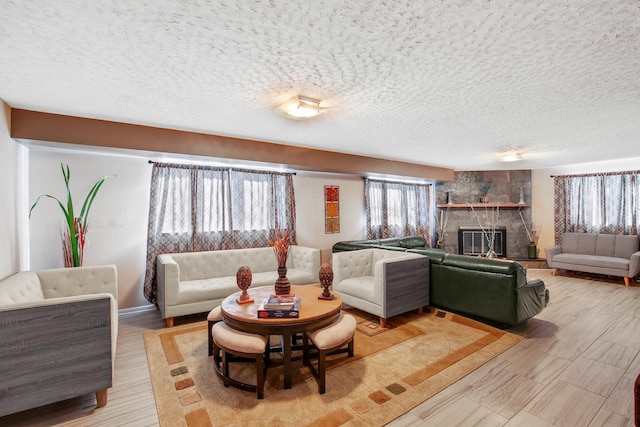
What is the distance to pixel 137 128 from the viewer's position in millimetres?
3561

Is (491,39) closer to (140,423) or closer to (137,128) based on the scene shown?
(140,423)

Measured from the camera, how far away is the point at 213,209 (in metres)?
4.74

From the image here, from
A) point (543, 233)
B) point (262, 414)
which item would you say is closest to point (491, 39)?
point (262, 414)

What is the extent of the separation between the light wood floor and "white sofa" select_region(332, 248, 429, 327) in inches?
43.8

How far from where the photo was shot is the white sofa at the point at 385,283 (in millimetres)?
3475

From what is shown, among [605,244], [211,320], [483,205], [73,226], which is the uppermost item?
[483,205]

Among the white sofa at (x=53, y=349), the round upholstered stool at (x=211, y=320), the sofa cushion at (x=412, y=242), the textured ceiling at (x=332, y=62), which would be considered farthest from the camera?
the sofa cushion at (x=412, y=242)

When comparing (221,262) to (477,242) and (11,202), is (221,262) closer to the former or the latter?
(11,202)

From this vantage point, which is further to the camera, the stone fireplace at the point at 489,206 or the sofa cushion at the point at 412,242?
the stone fireplace at the point at 489,206

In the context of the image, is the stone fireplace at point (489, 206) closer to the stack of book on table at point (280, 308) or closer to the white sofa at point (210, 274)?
the white sofa at point (210, 274)

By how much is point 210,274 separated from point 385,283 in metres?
2.58

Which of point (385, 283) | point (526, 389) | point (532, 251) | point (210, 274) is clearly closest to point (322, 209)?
point (210, 274)

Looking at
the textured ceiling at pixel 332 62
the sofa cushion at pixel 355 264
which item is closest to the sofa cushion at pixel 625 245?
the textured ceiling at pixel 332 62

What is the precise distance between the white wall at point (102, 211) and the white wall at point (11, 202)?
20 cm
